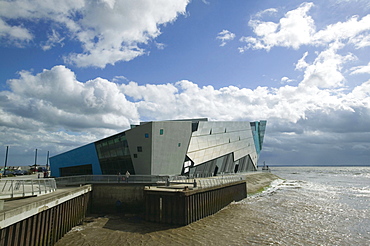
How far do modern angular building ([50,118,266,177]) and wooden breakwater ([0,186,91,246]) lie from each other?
1290cm

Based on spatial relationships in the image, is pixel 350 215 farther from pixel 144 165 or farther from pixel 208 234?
pixel 144 165

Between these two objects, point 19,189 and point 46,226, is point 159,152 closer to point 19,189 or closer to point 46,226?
point 19,189

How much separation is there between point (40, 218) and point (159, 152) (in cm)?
2046

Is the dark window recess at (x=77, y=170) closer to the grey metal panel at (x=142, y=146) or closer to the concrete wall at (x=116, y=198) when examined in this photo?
the grey metal panel at (x=142, y=146)

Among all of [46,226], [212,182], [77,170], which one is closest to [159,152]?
[212,182]

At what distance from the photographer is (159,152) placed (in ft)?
113

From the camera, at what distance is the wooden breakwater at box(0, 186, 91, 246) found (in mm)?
11469

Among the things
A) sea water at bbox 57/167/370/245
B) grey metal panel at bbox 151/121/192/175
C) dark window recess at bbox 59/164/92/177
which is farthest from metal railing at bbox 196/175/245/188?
dark window recess at bbox 59/164/92/177

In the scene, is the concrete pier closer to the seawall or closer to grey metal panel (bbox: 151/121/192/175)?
the seawall

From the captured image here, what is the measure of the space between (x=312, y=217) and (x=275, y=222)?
4.72m

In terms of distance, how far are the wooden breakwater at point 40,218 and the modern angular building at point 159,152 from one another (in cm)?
1290

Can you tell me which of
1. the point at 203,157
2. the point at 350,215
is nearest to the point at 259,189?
the point at 203,157

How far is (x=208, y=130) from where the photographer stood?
42.8m

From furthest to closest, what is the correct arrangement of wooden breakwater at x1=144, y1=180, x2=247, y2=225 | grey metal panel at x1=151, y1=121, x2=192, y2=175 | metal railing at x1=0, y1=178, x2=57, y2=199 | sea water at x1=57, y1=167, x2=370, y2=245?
grey metal panel at x1=151, y1=121, x2=192, y2=175 < wooden breakwater at x1=144, y1=180, x2=247, y2=225 < sea water at x1=57, y1=167, x2=370, y2=245 < metal railing at x1=0, y1=178, x2=57, y2=199
